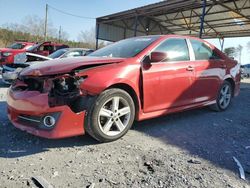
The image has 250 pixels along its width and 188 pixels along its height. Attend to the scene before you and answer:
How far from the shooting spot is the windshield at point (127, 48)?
4387 mm

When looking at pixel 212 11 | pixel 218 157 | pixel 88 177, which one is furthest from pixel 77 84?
pixel 212 11

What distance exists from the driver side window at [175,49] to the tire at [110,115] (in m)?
1.09

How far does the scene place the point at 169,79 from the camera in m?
4.51

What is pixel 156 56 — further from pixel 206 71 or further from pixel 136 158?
pixel 136 158

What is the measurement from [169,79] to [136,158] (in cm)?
166

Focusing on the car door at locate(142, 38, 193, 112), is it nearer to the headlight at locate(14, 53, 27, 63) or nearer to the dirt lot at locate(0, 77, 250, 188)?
the dirt lot at locate(0, 77, 250, 188)

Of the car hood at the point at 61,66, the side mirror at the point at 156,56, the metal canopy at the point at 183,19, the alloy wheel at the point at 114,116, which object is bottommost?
the alloy wheel at the point at 114,116

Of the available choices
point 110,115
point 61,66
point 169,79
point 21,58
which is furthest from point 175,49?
point 21,58

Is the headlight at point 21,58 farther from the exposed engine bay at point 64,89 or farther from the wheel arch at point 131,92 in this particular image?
the wheel arch at point 131,92

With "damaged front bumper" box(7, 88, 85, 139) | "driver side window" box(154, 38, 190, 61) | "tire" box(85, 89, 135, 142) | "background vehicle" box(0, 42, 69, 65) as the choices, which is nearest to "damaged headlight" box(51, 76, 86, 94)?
"damaged front bumper" box(7, 88, 85, 139)

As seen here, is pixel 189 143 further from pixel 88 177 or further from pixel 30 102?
pixel 30 102

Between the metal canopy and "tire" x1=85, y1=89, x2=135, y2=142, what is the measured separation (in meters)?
11.6

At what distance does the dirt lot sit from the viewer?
2.76 m

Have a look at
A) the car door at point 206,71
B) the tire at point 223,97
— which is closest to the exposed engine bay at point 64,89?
the car door at point 206,71
